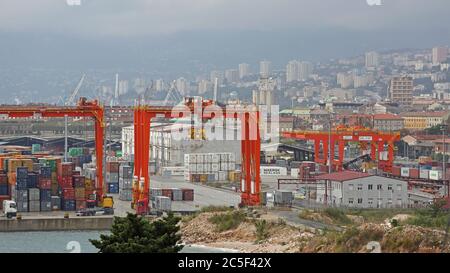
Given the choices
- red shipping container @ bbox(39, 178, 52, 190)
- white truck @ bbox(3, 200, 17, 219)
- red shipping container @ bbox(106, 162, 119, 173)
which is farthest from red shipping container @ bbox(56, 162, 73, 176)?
red shipping container @ bbox(106, 162, 119, 173)

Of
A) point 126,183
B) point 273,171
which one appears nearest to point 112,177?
point 126,183

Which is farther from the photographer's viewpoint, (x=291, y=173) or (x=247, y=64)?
(x=247, y=64)

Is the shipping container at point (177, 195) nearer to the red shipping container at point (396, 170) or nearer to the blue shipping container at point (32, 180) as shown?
the blue shipping container at point (32, 180)

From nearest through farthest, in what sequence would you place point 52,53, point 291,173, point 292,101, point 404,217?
1. point 404,217
2. point 291,173
3. point 52,53
4. point 292,101

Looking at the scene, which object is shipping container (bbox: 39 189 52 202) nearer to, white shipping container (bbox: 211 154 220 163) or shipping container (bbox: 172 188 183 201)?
shipping container (bbox: 172 188 183 201)

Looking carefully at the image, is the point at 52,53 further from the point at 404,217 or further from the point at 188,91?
the point at 404,217

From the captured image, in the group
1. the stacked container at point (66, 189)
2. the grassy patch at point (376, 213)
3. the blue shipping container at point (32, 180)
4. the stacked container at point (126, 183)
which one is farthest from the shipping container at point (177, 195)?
the grassy patch at point (376, 213)

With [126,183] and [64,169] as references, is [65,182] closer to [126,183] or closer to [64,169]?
[64,169]

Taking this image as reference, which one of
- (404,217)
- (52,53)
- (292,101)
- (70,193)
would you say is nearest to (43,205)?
(70,193)
